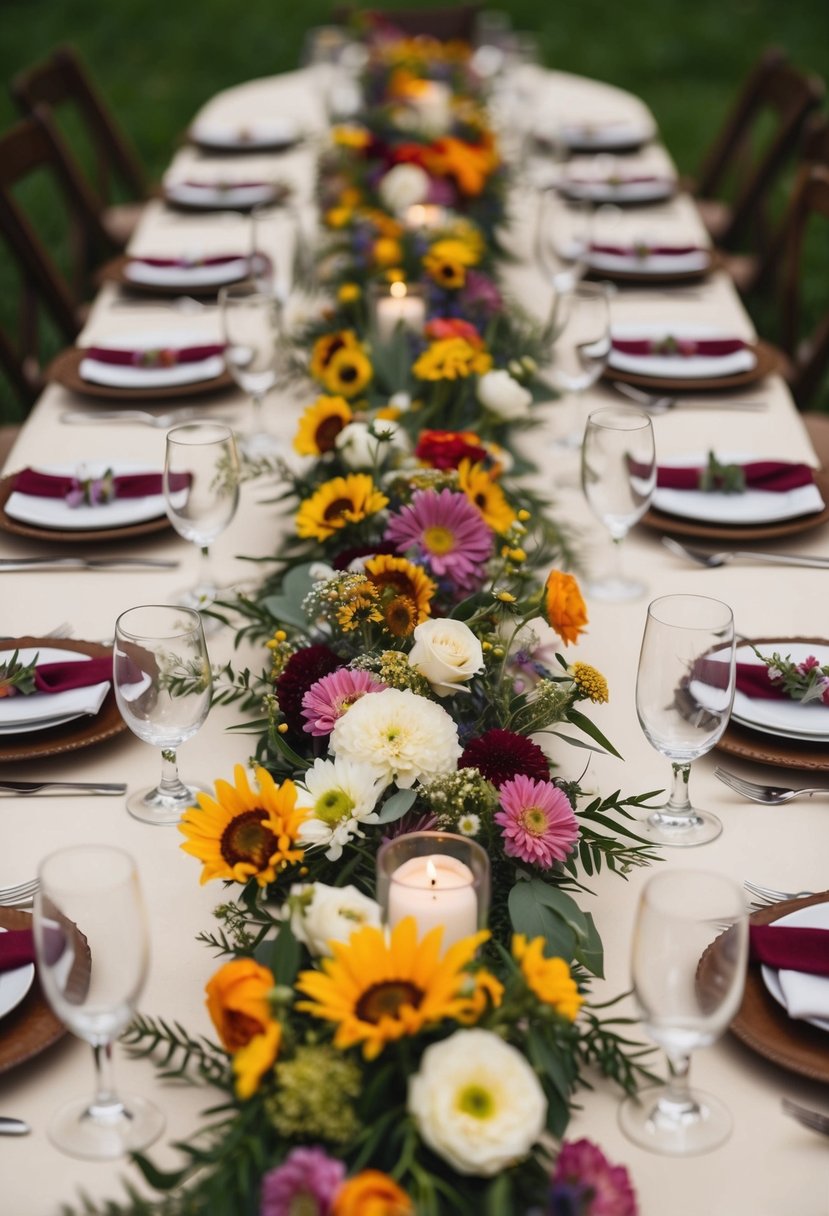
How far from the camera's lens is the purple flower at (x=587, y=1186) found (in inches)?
34.2

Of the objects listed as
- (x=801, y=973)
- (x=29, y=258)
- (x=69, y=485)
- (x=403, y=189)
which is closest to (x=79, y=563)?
(x=69, y=485)

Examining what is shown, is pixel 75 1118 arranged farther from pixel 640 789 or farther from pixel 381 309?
pixel 381 309

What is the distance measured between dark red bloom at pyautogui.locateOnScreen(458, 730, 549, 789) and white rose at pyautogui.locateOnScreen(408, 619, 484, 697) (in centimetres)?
7

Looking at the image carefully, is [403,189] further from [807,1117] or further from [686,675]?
[807,1117]

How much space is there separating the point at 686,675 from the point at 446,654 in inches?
7.9

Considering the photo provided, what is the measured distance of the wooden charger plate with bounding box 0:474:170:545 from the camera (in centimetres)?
192

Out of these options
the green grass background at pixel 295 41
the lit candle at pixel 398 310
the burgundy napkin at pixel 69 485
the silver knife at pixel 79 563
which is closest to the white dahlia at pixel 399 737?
the silver knife at pixel 79 563

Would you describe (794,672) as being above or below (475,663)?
below

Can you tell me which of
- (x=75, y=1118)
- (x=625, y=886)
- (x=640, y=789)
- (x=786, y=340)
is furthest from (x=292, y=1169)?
(x=786, y=340)

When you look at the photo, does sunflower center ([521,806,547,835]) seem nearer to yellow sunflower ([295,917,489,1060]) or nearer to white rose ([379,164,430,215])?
yellow sunflower ([295,917,489,1060])

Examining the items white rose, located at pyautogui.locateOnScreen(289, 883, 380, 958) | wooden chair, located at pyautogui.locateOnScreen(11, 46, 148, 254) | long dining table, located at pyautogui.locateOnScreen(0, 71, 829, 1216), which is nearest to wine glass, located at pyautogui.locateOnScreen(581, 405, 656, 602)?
long dining table, located at pyautogui.locateOnScreen(0, 71, 829, 1216)

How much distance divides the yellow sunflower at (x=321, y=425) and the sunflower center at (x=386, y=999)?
991 millimetres

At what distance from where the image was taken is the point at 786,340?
3.34m

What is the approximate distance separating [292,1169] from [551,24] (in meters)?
8.15
